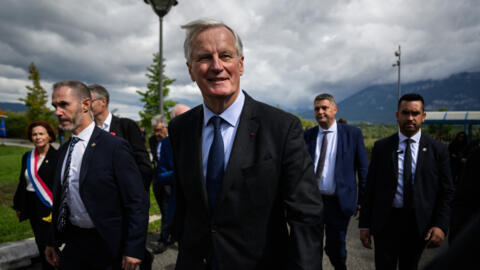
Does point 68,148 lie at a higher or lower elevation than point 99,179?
higher

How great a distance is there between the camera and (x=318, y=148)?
402 centimetres

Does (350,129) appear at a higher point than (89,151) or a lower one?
higher

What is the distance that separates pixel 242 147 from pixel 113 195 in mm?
1600

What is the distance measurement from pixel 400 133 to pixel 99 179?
137 inches

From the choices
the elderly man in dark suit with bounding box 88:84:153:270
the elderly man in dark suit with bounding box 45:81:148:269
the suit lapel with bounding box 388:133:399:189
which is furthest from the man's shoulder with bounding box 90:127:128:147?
the suit lapel with bounding box 388:133:399:189

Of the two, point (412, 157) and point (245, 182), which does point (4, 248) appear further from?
point (412, 157)

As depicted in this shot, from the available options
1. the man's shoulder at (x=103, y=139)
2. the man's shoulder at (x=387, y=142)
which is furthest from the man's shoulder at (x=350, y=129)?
the man's shoulder at (x=103, y=139)

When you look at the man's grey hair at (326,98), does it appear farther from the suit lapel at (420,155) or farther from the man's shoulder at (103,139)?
the man's shoulder at (103,139)

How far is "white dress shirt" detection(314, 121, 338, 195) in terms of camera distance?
12.1 ft

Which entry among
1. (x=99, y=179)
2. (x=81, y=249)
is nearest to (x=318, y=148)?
(x=99, y=179)

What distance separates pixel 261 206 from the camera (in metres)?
1.52

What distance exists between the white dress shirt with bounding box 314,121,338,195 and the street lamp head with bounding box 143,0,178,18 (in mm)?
4524

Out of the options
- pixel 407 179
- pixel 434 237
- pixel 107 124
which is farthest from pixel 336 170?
pixel 107 124

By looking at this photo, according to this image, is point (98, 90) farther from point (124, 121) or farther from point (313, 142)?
point (313, 142)
